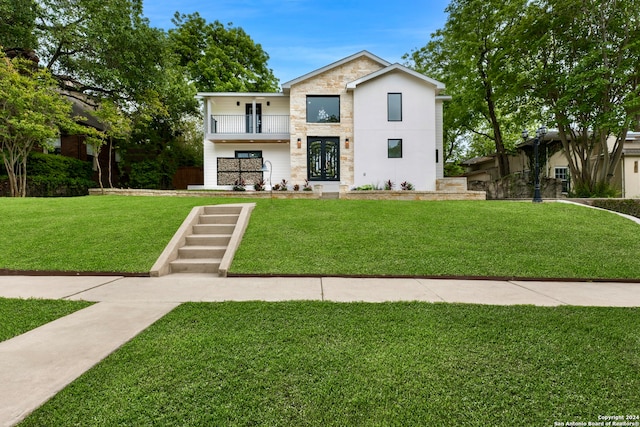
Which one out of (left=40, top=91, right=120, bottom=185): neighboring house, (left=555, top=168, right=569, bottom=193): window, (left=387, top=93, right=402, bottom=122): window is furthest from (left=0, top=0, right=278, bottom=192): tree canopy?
(left=555, top=168, right=569, bottom=193): window

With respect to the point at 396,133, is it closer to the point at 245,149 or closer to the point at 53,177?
the point at 245,149

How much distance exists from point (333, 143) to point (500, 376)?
15.7 metres

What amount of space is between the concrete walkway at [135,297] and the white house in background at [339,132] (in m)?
12.1

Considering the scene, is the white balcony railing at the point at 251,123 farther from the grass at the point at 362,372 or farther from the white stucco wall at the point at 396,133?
the grass at the point at 362,372

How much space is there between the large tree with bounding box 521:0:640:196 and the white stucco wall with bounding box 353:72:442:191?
5654 millimetres

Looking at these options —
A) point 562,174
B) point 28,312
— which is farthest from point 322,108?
point 562,174

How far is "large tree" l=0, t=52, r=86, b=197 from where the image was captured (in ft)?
40.7

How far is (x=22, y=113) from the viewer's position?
12.7 metres

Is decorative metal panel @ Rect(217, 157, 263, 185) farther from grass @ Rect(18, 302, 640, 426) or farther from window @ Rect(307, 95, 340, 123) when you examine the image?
grass @ Rect(18, 302, 640, 426)

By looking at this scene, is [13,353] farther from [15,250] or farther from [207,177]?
[207,177]

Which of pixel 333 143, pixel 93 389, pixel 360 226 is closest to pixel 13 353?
pixel 93 389

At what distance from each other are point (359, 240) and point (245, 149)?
13229mm

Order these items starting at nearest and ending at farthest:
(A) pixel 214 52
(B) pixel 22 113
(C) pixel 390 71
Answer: (B) pixel 22 113 < (C) pixel 390 71 < (A) pixel 214 52

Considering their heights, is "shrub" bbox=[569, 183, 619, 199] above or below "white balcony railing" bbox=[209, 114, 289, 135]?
below
